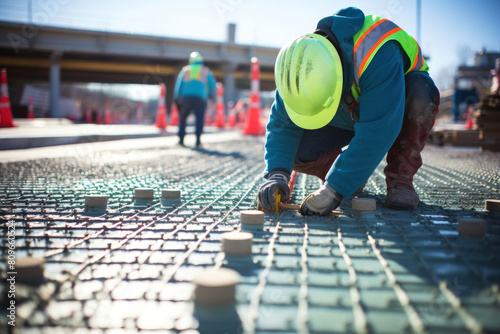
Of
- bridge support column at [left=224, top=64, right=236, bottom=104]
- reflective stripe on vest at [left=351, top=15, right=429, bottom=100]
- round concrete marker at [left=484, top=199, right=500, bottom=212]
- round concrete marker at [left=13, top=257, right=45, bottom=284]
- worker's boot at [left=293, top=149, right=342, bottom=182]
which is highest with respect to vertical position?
bridge support column at [left=224, top=64, right=236, bottom=104]

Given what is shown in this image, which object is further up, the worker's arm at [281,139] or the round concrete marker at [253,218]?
the worker's arm at [281,139]

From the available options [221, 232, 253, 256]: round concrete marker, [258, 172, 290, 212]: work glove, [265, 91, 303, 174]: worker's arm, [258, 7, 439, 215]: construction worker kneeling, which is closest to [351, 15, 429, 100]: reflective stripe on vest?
[258, 7, 439, 215]: construction worker kneeling

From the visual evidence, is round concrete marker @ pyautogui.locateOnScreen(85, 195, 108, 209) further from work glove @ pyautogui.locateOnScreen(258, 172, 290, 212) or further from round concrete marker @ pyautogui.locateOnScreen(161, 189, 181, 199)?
work glove @ pyautogui.locateOnScreen(258, 172, 290, 212)

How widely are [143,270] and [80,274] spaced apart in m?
0.18

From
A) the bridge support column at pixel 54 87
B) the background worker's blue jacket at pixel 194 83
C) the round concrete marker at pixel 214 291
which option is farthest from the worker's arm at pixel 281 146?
the bridge support column at pixel 54 87

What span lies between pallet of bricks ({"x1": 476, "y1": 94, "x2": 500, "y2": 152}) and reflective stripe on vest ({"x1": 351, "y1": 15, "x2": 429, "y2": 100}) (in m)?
5.20

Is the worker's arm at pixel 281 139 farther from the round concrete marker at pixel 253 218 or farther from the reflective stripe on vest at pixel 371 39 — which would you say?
the round concrete marker at pixel 253 218

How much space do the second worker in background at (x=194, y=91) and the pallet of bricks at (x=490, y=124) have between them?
15.0ft

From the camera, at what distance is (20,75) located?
29734 millimetres

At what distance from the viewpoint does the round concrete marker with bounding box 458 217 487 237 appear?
5.08 ft

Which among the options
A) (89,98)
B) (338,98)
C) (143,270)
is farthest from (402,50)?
(89,98)

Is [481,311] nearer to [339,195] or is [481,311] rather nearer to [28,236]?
[339,195]

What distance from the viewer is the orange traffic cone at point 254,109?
10.3 m

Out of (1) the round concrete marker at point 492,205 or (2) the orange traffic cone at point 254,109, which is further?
(2) the orange traffic cone at point 254,109
